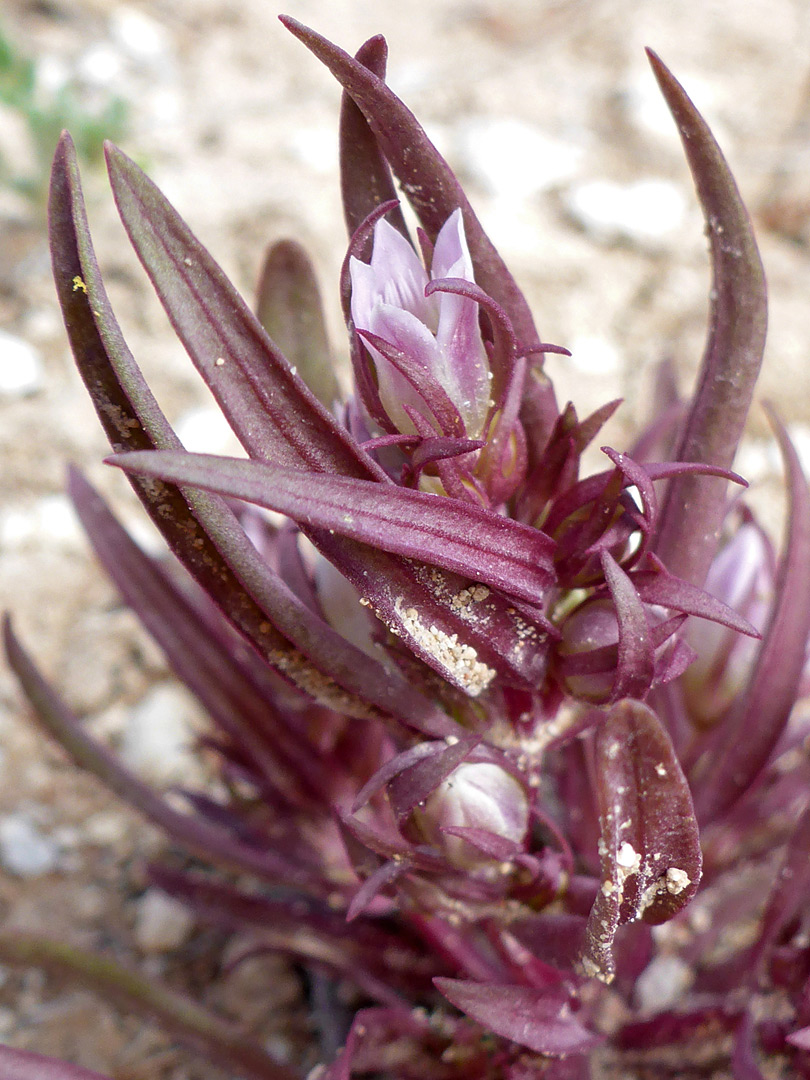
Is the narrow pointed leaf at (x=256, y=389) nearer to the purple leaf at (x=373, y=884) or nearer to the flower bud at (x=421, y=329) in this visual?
the flower bud at (x=421, y=329)

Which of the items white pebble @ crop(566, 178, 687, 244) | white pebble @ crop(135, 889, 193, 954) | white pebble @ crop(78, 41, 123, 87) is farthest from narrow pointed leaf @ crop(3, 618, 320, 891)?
white pebble @ crop(78, 41, 123, 87)

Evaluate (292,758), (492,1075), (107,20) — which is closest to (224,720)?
(292,758)

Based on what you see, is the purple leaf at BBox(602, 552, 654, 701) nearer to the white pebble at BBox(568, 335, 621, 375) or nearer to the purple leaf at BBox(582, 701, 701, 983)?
the purple leaf at BBox(582, 701, 701, 983)

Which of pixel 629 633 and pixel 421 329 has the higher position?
pixel 421 329

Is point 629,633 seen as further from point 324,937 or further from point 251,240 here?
point 251,240

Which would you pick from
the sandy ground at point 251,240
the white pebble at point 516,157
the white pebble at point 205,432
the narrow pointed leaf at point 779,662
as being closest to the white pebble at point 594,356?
the sandy ground at point 251,240

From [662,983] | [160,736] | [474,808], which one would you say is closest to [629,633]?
[474,808]

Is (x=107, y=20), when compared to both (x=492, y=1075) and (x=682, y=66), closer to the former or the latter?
(x=682, y=66)
